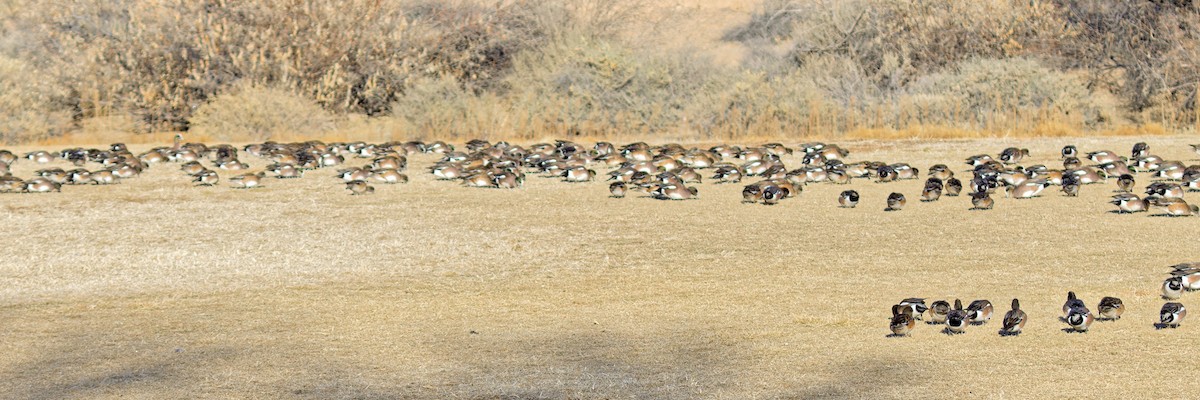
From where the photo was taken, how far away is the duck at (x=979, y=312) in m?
9.31

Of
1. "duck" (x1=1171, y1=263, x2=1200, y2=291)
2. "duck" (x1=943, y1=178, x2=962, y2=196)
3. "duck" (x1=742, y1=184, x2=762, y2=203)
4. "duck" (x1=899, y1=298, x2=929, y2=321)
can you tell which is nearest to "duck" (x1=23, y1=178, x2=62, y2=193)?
"duck" (x1=742, y1=184, x2=762, y2=203)

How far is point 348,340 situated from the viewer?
934cm

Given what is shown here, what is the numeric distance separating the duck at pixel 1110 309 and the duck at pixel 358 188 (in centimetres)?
1129

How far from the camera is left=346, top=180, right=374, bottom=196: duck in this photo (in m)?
18.5

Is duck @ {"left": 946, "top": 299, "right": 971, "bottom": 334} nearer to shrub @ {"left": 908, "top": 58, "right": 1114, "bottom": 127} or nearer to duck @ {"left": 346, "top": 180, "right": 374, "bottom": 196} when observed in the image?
duck @ {"left": 346, "top": 180, "right": 374, "bottom": 196}

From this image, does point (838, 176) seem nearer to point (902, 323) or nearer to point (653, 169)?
point (653, 169)

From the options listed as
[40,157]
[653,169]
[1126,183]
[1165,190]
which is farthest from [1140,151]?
[40,157]

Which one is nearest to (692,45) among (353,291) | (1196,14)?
(1196,14)

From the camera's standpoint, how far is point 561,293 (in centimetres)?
1131

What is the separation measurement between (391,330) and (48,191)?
10.8 metres

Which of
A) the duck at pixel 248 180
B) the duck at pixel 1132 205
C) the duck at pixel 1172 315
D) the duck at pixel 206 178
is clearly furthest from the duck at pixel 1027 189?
the duck at pixel 206 178

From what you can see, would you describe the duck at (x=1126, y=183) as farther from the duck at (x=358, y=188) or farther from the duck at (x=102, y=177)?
the duck at (x=102, y=177)

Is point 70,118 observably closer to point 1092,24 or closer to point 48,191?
point 48,191

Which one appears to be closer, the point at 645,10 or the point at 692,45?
the point at 692,45
